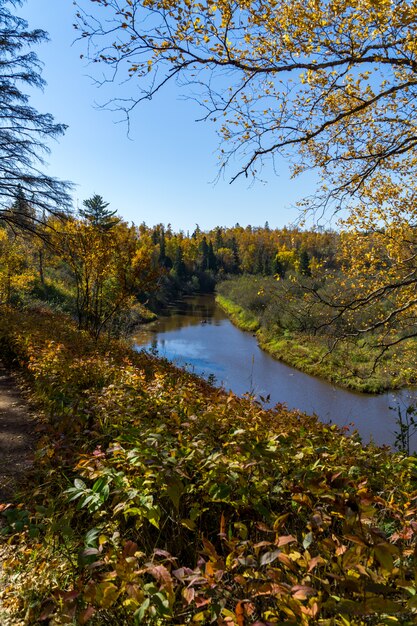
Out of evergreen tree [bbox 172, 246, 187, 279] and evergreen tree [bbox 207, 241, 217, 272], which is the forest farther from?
evergreen tree [bbox 207, 241, 217, 272]

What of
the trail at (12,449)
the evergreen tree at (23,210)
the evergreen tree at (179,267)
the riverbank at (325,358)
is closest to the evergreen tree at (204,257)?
the evergreen tree at (179,267)

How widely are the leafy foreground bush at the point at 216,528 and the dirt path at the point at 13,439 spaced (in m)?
0.51

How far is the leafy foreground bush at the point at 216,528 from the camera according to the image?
116 centimetres

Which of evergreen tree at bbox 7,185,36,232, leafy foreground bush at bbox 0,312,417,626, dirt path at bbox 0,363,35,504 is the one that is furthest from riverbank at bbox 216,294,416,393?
evergreen tree at bbox 7,185,36,232

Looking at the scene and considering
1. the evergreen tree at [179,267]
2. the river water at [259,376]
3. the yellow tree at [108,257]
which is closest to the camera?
the yellow tree at [108,257]

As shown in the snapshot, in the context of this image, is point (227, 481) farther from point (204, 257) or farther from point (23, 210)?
point (204, 257)

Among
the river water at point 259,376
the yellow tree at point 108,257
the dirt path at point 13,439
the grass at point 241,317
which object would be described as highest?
the yellow tree at point 108,257

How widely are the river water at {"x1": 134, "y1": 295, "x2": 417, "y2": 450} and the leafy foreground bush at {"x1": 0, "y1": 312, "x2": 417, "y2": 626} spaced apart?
3.82 metres

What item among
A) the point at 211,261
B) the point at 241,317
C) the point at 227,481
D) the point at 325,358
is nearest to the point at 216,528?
the point at 227,481

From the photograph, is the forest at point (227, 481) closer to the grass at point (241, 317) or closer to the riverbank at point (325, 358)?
the riverbank at point (325, 358)

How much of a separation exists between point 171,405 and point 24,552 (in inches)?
55.6

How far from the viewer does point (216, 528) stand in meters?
2.08

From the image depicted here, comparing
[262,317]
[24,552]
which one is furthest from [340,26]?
[262,317]

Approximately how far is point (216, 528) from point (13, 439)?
3.44 m
